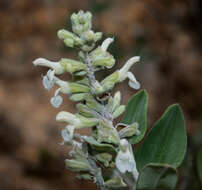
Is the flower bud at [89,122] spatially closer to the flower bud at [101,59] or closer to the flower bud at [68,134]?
the flower bud at [68,134]

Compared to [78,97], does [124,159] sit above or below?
below

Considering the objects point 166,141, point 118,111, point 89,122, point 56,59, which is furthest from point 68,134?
point 56,59

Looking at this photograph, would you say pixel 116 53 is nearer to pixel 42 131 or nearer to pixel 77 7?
pixel 42 131

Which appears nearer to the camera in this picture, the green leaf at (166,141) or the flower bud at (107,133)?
the flower bud at (107,133)

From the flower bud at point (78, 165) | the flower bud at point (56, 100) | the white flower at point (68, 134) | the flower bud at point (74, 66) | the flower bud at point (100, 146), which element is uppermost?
the flower bud at point (74, 66)

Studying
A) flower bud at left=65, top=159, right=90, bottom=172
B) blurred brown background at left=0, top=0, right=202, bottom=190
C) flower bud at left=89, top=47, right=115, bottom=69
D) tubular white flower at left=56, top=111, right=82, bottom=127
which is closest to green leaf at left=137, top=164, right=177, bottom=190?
flower bud at left=65, top=159, right=90, bottom=172

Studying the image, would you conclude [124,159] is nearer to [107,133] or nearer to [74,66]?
[107,133]

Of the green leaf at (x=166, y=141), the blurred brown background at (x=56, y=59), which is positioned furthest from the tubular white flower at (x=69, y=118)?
the blurred brown background at (x=56, y=59)
